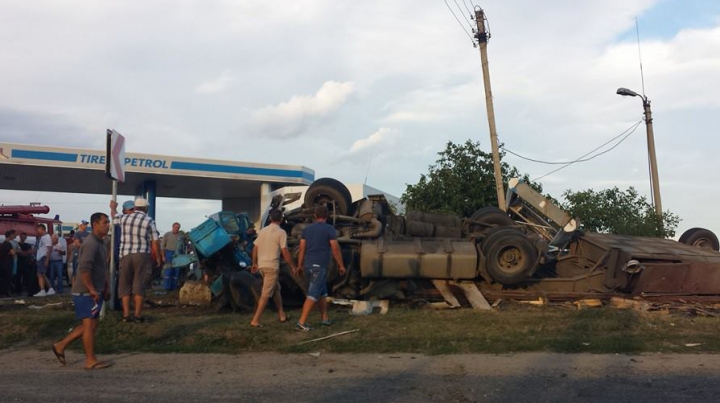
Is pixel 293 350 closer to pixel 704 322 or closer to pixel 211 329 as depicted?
pixel 211 329

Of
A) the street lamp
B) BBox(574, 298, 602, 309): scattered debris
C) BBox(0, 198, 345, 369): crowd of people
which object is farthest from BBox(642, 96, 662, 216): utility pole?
BBox(0, 198, 345, 369): crowd of people

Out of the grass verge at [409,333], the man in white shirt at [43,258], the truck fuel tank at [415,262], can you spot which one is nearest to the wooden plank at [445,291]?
the truck fuel tank at [415,262]

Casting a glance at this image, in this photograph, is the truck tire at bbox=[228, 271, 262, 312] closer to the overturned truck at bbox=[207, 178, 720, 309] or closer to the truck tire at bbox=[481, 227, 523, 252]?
the overturned truck at bbox=[207, 178, 720, 309]

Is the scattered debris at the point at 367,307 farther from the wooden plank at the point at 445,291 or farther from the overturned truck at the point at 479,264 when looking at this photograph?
the wooden plank at the point at 445,291

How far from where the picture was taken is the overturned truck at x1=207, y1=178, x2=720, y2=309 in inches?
429

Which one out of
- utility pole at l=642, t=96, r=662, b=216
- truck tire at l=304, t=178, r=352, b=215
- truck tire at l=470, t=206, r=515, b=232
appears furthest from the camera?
utility pole at l=642, t=96, r=662, b=216

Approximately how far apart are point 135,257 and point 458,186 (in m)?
12.3

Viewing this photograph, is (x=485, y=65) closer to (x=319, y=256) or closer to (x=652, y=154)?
(x=652, y=154)

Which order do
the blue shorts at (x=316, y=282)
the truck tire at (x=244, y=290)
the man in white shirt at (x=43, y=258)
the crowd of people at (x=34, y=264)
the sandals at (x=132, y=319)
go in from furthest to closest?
1. the man in white shirt at (x=43, y=258)
2. the crowd of people at (x=34, y=264)
3. the truck tire at (x=244, y=290)
4. the sandals at (x=132, y=319)
5. the blue shorts at (x=316, y=282)

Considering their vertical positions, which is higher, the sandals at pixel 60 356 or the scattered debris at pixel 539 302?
the scattered debris at pixel 539 302

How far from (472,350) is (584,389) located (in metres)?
1.75

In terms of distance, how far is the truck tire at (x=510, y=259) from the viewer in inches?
437

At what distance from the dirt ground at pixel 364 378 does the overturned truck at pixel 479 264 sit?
130 inches

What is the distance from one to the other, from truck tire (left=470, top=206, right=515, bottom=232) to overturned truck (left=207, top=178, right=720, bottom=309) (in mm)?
511
